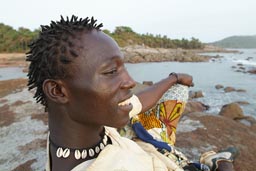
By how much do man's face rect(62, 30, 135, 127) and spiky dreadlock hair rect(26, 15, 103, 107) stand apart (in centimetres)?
3

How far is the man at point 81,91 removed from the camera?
0.88 metres

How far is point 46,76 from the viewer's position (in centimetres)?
90

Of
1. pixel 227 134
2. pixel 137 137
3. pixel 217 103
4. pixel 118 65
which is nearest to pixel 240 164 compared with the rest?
pixel 227 134

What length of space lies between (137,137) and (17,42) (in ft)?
175

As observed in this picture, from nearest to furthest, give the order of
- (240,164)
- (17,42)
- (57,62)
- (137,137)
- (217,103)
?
1. (57,62)
2. (137,137)
3. (240,164)
4. (217,103)
5. (17,42)

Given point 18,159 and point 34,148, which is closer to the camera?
point 18,159

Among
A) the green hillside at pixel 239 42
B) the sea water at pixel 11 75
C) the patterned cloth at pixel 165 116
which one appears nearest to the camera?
the patterned cloth at pixel 165 116

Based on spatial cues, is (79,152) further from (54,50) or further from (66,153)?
(54,50)

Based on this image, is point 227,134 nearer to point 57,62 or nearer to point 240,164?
point 240,164

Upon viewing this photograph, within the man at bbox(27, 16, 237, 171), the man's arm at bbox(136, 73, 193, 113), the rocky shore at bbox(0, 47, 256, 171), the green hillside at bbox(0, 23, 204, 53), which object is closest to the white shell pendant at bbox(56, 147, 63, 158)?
the man at bbox(27, 16, 237, 171)

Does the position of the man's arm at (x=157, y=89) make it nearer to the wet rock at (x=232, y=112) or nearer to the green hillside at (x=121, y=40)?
the wet rock at (x=232, y=112)

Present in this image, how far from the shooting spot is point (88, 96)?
2.93 feet

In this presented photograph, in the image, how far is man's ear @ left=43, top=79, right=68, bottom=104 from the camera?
2.93 ft

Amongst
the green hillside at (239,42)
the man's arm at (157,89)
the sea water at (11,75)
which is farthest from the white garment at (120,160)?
the green hillside at (239,42)
